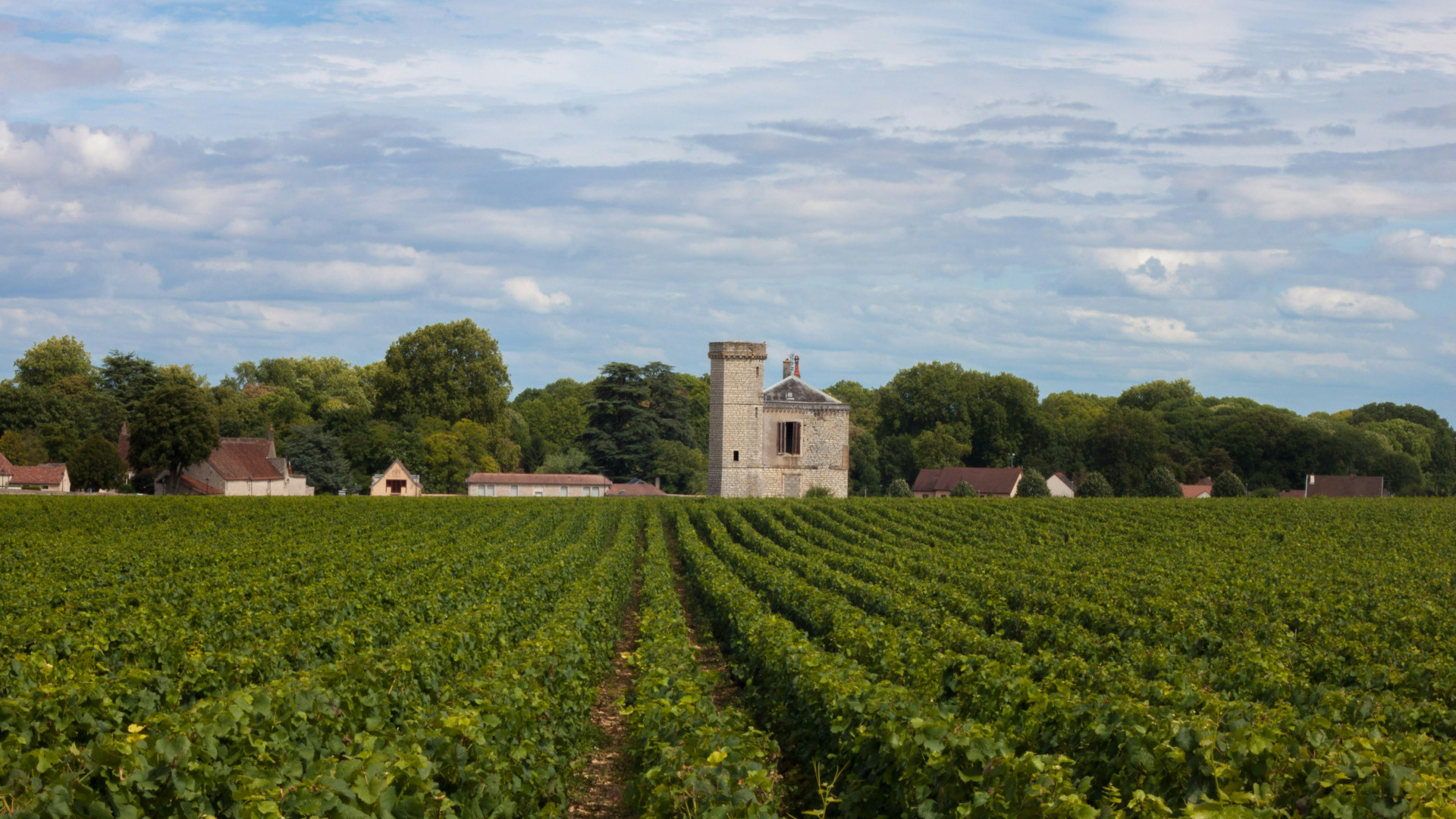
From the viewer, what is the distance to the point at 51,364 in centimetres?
8319

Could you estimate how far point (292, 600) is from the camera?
14703 mm

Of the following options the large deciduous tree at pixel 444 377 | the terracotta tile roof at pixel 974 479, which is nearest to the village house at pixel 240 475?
the large deciduous tree at pixel 444 377

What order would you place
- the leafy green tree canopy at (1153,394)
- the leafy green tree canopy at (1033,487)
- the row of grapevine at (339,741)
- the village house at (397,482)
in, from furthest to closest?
the leafy green tree canopy at (1153,394)
the village house at (397,482)
the leafy green tree canopy at (1033,487)
the row of grapevine at (339,741)

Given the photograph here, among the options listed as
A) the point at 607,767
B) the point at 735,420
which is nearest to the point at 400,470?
the point at 735,420

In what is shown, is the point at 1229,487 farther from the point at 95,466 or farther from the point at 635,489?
the point at 95,466

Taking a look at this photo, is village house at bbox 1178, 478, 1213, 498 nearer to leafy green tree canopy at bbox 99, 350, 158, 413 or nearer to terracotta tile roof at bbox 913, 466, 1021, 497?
terracotta tile roof at bbox 913, 466, 1021, 497

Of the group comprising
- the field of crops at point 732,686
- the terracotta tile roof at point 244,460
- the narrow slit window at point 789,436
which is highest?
the narrow slit window at point 789,436

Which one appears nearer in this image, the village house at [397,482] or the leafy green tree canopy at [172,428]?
the leafy green tree canopy at [172,428]

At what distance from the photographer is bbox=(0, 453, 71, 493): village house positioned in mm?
58438

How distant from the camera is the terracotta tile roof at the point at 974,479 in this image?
73.6 meters

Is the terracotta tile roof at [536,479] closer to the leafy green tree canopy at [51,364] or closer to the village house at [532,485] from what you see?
the village house at [532,485]

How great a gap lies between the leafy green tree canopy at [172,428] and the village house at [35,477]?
6.65 meters

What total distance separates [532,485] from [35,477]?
28873 millimetres

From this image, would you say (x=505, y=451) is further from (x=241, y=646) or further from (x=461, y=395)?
(x=241, y=646)
